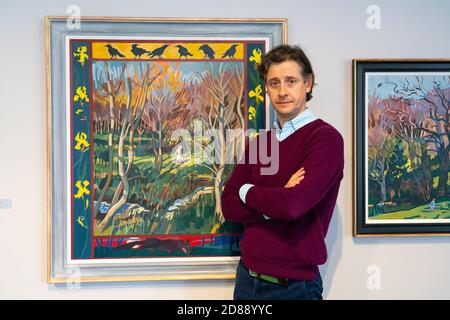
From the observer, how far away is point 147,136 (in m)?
1.66

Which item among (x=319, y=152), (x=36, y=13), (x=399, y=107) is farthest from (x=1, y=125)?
(x=399, y=107)

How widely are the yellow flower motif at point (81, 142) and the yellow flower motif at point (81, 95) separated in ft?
0.51

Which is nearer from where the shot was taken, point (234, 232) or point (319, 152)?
point (319, 152)

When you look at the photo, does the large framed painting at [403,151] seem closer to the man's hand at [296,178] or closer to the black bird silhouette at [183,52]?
the man's hand at [296,178]

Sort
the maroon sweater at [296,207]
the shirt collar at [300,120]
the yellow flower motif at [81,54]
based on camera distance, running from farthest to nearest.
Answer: the yellow flower motif at [81,54], the shirt collar at [300,120], the maroon sweater at [296,207]

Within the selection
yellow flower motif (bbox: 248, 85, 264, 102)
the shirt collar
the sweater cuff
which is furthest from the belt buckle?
yellow flower motif (bbox: 248, 85, 264, 102)

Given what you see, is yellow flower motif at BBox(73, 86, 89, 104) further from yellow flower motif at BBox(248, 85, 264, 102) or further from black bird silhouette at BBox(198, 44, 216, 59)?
yellow flower motif at BBox(248, 85, 264, 102)

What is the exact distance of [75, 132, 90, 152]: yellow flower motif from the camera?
5.40 ft

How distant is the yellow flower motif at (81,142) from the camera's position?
1.64 m

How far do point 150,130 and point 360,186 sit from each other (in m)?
1.00

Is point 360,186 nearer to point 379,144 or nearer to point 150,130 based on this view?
point 379,144

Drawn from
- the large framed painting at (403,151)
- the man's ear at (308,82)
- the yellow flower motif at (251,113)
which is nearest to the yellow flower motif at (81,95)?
the yellow flower motif at (251,113)

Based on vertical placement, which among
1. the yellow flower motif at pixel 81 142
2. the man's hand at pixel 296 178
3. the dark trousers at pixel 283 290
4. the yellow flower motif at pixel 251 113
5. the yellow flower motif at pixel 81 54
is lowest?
the dark trousers at pixel 283 290

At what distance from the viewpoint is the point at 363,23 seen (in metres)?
1.68
